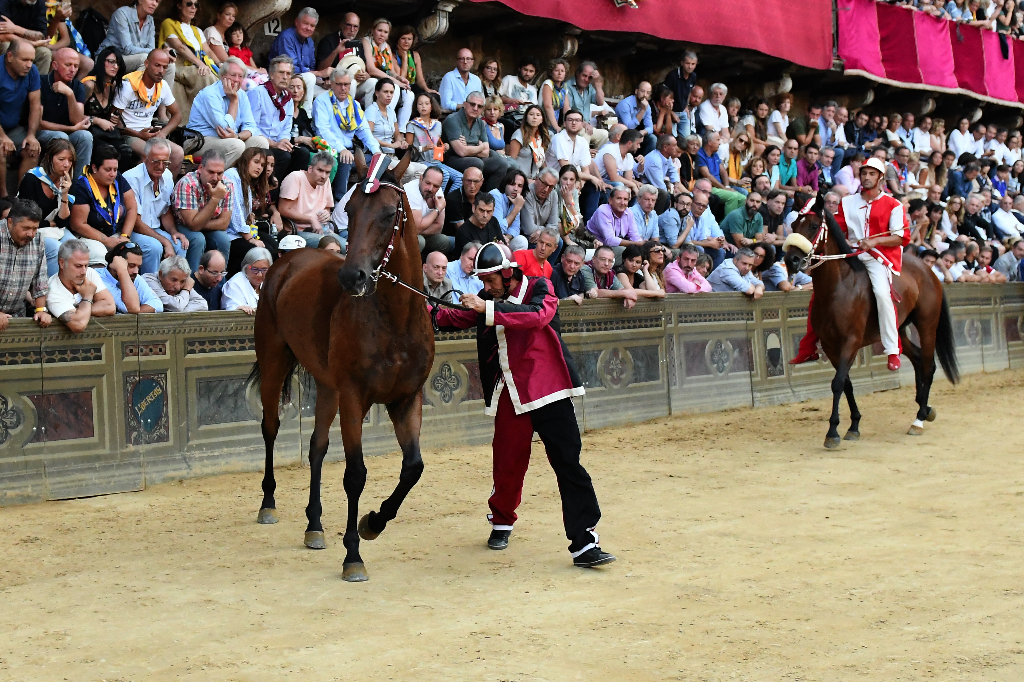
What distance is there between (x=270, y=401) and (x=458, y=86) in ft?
27.3

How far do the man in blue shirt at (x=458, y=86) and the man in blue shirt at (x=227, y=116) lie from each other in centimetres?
387

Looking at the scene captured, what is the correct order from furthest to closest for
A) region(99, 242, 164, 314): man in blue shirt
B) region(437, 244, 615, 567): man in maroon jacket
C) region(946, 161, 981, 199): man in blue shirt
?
region(946, 161, 981, 199): man in blue shirt < region(99, 242, 164, 314): man in blue shirt < region(437, 244, 615, 567): man in maroon jacket

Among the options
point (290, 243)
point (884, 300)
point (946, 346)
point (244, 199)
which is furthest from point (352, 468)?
point (946, 346)

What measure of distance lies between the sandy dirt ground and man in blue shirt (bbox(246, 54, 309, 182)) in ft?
12.9

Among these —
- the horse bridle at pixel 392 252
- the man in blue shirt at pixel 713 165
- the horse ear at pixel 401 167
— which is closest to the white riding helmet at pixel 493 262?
the horse bridle at pixel 392 252

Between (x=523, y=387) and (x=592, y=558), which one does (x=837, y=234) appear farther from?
(x=592, y=558)

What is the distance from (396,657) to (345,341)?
2148 mm

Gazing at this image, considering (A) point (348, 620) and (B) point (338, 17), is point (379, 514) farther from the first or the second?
(B) point (338, 17)

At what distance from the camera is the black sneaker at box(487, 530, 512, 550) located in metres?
6.81

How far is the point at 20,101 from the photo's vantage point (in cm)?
1003

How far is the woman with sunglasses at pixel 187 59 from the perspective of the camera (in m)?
12.0

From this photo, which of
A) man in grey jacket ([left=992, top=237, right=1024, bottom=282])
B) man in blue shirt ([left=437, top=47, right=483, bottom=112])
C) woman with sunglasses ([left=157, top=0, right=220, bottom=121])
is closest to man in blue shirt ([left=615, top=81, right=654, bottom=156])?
man in blue shirt ([left=437, top=47, right=483, bottom=112])

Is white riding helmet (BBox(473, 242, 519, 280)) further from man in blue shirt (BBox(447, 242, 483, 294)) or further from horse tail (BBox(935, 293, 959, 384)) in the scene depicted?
horse tail (BBox(935, 293, 959, 384))

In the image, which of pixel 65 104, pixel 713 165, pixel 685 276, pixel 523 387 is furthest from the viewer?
pixel 713 165
